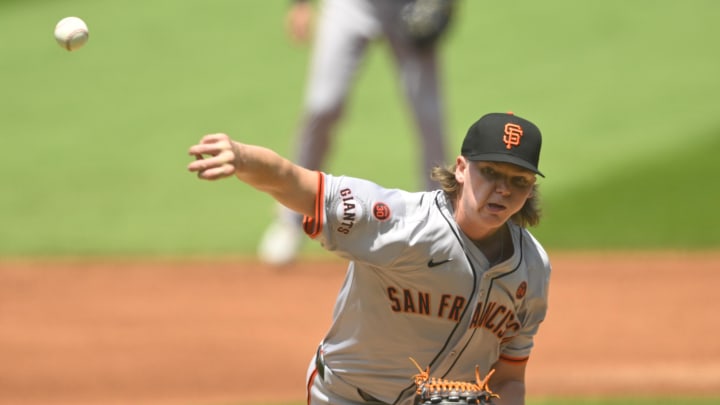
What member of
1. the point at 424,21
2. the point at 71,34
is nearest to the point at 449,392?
the point at 71,34

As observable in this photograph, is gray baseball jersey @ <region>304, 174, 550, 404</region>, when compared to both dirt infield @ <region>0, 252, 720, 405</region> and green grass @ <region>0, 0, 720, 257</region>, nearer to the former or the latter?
dirt infield @ <region>0, 252, 720, 405</region>

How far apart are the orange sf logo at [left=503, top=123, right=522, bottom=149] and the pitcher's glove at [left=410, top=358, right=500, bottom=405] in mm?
747

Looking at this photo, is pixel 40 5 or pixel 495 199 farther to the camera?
pixel 40 5

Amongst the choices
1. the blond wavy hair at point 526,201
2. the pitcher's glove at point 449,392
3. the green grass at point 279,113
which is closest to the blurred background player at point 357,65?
the green grass at point 279,113

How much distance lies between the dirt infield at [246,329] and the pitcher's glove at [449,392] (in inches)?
117

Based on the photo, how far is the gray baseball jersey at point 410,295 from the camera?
4004mm

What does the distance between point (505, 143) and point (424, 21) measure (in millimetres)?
4570

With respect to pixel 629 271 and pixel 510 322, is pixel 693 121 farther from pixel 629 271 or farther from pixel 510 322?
pixel 510 322

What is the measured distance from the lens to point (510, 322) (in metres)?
4.27

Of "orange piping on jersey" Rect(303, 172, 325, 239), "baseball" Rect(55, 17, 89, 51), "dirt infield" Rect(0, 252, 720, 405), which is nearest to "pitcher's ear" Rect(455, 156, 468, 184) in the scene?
"orange piping on jersey" Rect(303, 172, 325, 239)

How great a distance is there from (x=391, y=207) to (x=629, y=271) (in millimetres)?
5932

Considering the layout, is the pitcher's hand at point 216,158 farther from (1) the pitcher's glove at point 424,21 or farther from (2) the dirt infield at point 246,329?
(1) the pitcher's glove at point 424,21

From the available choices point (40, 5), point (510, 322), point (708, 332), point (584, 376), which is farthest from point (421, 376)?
point (40, 5)

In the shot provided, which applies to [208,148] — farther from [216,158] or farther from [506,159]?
[506,159]
